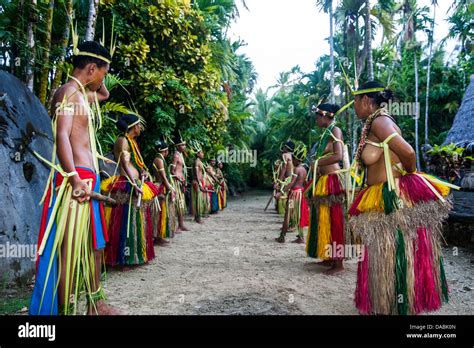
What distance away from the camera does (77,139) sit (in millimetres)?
2359

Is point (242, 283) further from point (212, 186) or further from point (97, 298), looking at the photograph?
point (212, 186)

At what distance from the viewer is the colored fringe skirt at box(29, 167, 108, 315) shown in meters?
2.12

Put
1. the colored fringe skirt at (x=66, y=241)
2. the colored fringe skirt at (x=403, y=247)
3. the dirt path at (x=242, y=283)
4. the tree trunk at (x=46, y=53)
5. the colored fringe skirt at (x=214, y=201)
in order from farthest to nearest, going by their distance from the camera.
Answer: the colored fringe skirt at (x=214, y=201) < the tree trunk at (x=46, y=53) < the dirt path at (x=242, y=283) < the colored fringe skirt at (x=403, y=247) < the colored fringe skirt at (x=66, y=241)

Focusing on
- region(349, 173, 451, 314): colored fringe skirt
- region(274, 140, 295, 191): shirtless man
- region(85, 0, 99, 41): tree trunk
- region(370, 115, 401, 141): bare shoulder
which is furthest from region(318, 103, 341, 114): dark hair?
region(85, 0, 99, 41): tree trunk

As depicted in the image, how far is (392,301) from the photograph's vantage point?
94.5 inches

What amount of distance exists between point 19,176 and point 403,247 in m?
3.65

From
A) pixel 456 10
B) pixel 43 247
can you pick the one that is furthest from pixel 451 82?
pixel 43 247

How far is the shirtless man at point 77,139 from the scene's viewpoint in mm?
2143

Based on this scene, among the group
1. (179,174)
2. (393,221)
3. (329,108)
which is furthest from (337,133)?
(179,174)

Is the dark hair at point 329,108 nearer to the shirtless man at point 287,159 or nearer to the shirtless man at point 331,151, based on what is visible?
the shirtless man at point 331,151

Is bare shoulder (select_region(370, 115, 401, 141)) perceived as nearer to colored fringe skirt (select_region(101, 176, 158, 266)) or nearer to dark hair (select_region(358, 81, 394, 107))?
dark hair (select_region(358, 81, 394, 107))

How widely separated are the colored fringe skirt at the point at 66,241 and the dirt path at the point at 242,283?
67 cm

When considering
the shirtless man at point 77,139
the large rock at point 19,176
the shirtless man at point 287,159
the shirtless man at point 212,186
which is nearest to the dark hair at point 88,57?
the shirtless man at point 77,139
